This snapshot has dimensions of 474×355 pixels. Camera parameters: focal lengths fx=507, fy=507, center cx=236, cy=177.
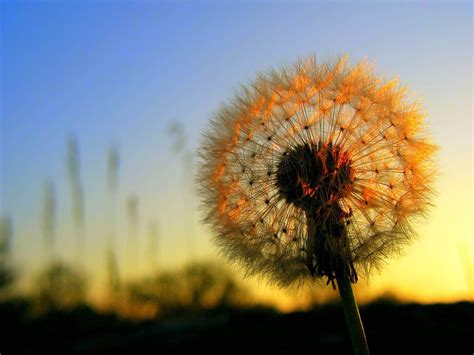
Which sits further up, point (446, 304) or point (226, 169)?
point (226, 169)

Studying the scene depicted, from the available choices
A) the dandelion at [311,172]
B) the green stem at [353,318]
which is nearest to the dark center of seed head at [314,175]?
the dandelion at [311,172]

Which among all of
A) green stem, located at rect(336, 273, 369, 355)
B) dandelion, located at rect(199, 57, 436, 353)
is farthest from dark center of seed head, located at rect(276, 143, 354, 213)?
green stem, located at rect(336, 273, 369, 355)

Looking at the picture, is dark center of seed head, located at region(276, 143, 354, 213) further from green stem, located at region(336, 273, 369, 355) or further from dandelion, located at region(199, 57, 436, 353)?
green stem, located at region(336, 273, 369, 355)

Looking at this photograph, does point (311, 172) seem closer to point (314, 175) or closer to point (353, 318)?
point (314, 175)

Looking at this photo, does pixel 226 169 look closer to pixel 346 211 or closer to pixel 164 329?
pixel 346 211

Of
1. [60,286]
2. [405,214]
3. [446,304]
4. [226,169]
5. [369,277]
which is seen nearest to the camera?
[369,277]

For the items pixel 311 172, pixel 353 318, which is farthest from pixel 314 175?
pixel 353 318

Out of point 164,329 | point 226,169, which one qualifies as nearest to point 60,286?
point 164,329
